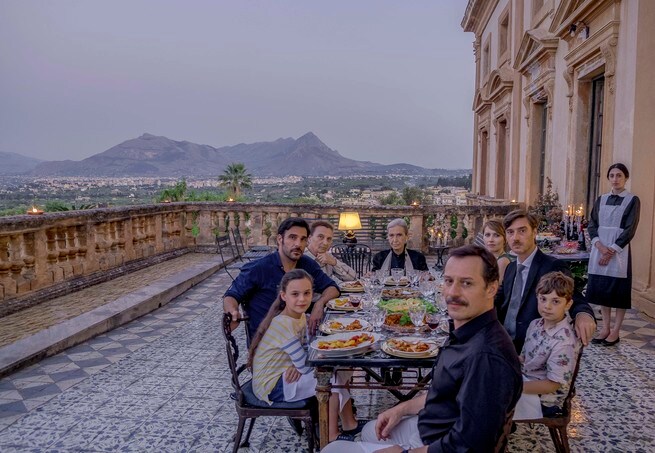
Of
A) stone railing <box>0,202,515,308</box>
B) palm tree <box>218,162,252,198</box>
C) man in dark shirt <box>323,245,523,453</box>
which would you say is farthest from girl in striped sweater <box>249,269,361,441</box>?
palm tree <box>218,162,252,198</box>

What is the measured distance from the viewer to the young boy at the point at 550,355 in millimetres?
2854

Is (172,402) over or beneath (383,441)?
beneath

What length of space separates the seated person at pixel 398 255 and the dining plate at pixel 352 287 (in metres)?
0.69

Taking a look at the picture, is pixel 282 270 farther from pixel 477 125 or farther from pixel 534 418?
pixel 477 125

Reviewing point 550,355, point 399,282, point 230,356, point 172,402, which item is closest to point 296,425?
point 230,356

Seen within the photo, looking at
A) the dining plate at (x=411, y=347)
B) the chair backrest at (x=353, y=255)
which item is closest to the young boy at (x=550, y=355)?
the dining plate at (x=411, y=347)

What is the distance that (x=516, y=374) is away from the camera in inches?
70.4

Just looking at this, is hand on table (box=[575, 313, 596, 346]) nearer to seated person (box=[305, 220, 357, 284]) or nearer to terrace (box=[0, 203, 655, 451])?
terrace (box=[0, 203, 655, 451])

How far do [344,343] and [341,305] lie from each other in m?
1.06

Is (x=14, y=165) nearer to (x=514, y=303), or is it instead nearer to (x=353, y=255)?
(x=353, y=255)

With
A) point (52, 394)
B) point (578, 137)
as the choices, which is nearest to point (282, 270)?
point (52, 394)

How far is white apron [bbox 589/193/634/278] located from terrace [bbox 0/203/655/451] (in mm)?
843

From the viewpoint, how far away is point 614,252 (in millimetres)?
5562

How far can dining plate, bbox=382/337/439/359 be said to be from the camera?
280 cm
